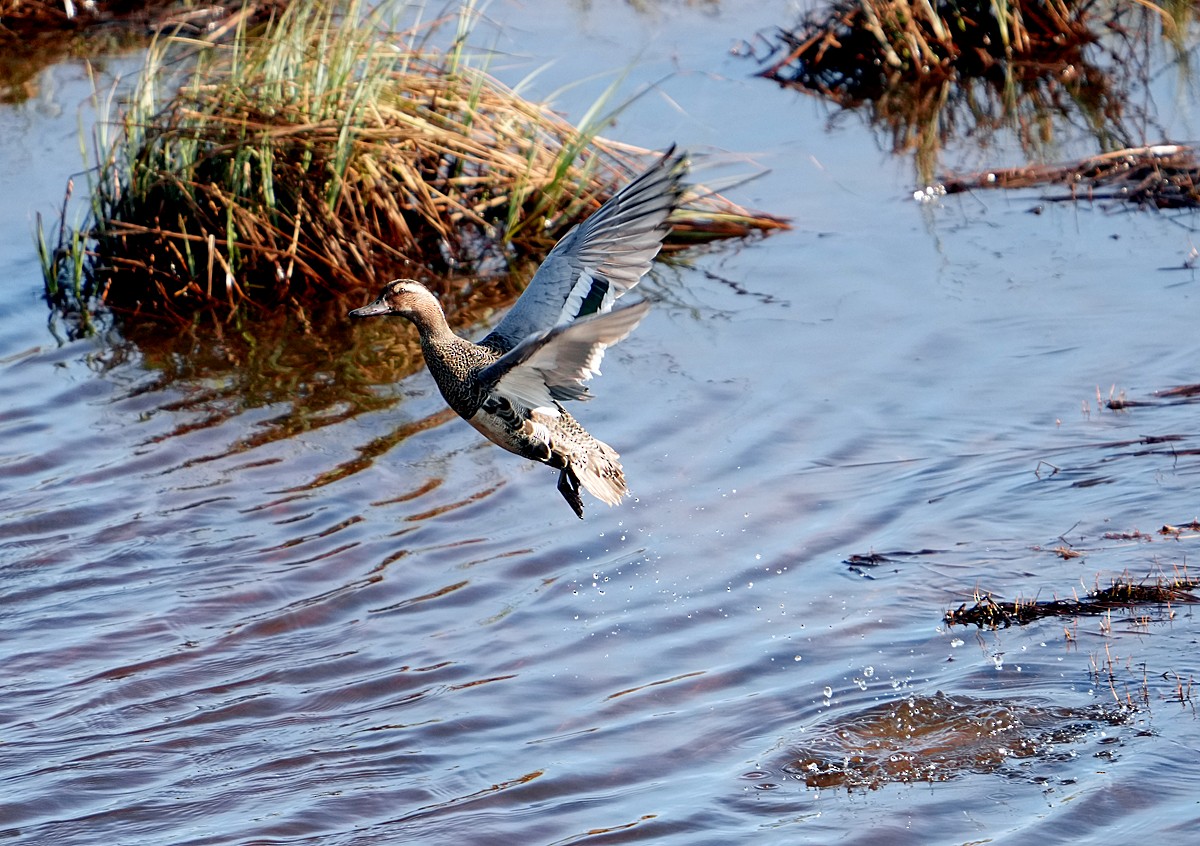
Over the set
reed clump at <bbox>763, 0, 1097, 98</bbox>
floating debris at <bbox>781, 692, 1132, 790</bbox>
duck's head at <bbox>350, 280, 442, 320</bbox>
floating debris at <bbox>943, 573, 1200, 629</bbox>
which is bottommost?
floating debris at <bbox>781, 692, 1132, 790</bbox>

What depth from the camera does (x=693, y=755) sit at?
465cm

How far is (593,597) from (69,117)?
6.65 m

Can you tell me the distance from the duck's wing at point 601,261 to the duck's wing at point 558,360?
15.7 inches

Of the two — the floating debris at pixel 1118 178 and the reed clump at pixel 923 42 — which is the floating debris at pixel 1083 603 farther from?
the reed clump at pixel 923 42

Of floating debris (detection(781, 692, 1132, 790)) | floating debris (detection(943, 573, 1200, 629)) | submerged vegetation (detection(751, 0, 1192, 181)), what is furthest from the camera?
submerged vegetation (detection(751, 0, 1192, 181))

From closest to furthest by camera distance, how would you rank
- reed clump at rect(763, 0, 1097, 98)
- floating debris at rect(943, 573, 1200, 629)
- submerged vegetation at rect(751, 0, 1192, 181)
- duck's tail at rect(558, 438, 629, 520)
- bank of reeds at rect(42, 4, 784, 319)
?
duck's tail at rect(558, 438, 629, 520) → floating debris at rect(943, 573, 1200, 629) → bank of reeds at rect(42, 4, 784, 319) → submerged vegetation at rect(751, 0, 1192, 181) → reed clump at rect(763, 0, 1097, 98)

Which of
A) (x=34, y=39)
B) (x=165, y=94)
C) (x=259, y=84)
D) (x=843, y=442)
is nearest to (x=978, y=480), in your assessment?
(x=843, y=442)

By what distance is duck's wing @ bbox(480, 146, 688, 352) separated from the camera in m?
4.78

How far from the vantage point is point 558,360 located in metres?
4.12

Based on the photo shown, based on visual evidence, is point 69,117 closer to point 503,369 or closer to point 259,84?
point 259,84

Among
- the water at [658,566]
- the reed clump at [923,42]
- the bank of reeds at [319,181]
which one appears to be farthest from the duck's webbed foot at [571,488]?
the reed clump at [923,42]

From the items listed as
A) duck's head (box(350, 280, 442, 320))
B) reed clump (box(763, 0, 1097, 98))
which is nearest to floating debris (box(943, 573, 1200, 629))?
duck's head (box(350, 280, 442, 320))

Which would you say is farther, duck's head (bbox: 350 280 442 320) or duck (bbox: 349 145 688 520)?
duck's head (bbox: 350 280 442 320)

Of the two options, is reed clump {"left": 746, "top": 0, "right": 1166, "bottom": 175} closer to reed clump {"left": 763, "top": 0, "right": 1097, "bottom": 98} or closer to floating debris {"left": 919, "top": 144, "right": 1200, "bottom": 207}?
reed clump {"left": 763, "top": 0, "right": 1097, "bottom": 98}
